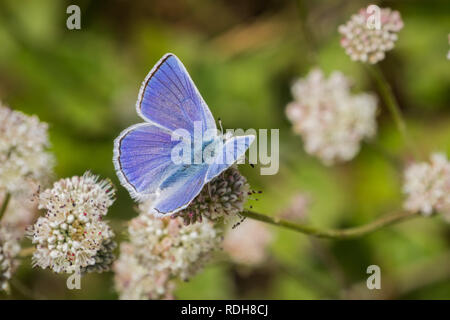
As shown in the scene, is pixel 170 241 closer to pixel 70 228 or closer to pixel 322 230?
pixel 70 228

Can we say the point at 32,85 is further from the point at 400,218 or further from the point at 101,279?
the point at 400,218

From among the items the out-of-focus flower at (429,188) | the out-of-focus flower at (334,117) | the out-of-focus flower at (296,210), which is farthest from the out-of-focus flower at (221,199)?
the out-of-focus flower at (296,210)

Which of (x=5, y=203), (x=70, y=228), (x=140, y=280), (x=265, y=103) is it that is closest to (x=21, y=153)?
(x=5, y=203)

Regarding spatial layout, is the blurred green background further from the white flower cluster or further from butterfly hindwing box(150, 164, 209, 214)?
butterfly hindwing box(150, 164, 209, 214)

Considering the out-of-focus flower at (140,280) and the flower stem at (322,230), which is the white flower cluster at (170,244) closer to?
the out-of-focus flower at (140,280)

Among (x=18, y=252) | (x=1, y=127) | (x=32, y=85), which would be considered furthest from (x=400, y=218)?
(x=32, y=85)

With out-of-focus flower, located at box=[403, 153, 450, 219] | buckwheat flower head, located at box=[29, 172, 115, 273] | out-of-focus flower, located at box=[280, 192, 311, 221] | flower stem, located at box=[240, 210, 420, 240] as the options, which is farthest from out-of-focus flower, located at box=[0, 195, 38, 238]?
out-of-focus flower, located at box=[403, 153, 450, 219]
